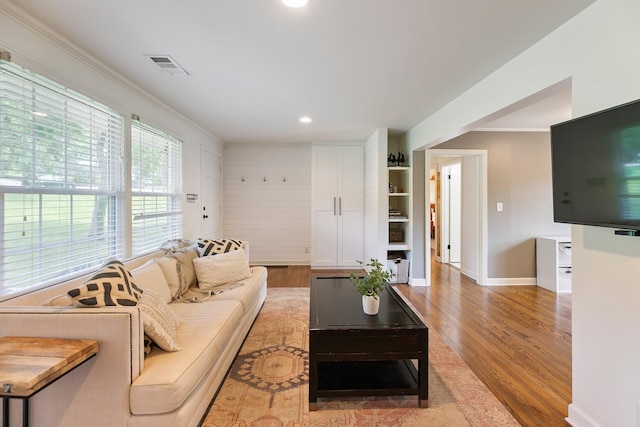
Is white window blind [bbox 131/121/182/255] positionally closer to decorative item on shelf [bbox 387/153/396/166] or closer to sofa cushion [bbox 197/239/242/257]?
sofa cushion [bbox 197/239/242/257]

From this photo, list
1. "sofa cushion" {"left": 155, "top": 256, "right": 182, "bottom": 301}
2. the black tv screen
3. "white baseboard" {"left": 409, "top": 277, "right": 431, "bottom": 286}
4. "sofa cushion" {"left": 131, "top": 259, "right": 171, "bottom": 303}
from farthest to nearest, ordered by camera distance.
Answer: "white baseboard" {"left": 409, "top": 277, "right": 431, "bottom": 286} < "sofa cushion" {"left": 155, "top": 256, "right": 182, "bottom": 301} < "sofa cushion" {"left": 131, "top": 259, "right": 171, "bottom": 303} < the black tv screen

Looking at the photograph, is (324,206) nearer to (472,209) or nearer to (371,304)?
(472,209)

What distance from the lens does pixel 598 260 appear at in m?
1.62

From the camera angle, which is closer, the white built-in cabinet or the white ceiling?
the white ceiling

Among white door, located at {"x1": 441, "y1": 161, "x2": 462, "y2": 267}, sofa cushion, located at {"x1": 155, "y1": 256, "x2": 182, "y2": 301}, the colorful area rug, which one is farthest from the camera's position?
white door, located at {"x1": 441, "y1": 161, "x2": 462, "y2": 267}

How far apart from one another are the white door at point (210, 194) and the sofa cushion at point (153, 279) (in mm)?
2286

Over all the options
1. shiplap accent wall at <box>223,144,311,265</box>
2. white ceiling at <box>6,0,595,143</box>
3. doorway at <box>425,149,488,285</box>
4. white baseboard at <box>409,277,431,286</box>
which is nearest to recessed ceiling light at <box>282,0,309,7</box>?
white ceiling at <box>6,0,595,143</box>

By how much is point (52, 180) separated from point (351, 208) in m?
4.34

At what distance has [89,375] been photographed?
1.39 metres

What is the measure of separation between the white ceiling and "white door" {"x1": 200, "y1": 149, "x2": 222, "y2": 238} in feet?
5.22

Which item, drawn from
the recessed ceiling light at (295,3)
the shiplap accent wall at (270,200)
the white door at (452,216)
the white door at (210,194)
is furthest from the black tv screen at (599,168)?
the white door at (452,216)

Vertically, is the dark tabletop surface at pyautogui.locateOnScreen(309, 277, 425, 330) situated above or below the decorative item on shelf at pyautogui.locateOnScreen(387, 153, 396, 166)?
below

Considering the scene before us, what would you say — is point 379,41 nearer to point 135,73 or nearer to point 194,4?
point 194,4

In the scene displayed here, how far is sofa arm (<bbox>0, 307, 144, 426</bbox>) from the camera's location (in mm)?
1388
